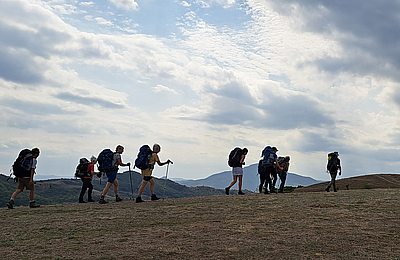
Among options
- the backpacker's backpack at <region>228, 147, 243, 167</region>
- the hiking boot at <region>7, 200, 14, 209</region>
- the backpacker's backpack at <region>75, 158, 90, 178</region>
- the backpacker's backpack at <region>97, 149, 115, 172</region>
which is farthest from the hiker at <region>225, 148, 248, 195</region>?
the hiking boot at <region>7, 200, 14, 209</region>

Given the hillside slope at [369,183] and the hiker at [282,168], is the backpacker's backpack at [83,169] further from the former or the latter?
the hillside slope at [369,183]

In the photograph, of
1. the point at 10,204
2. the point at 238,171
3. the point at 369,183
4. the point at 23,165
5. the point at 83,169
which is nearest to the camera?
the point at 23,165

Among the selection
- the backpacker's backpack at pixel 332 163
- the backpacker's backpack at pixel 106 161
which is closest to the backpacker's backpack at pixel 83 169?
the backpacker's backpack at pixel 106 161

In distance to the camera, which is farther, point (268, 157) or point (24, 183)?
point (268, 157)

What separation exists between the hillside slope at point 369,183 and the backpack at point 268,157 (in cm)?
1317

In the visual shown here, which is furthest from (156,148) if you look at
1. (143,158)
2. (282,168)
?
(282,168)

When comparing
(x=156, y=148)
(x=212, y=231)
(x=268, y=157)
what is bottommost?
(x=212, y=231)

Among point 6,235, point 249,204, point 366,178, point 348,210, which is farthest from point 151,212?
point 366,178

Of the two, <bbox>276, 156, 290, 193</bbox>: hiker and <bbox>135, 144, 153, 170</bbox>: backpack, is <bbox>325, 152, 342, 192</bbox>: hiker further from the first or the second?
<bbox>135, 144, 153, 170</bbox>: backpack

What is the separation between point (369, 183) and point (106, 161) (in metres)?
23.9

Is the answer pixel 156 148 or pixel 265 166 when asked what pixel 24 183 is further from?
pixel 265 166

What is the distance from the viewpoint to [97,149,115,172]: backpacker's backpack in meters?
20.5

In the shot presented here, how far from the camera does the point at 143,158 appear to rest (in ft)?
63.7

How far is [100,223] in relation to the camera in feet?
47.5
